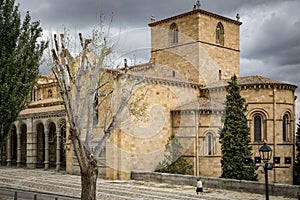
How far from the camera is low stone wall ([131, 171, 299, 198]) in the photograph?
19.3m

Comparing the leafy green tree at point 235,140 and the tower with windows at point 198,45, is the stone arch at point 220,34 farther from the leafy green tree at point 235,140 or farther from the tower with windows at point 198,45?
the leafy green tree at point 235,140

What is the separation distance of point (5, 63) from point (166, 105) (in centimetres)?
1511

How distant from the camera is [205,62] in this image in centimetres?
3338

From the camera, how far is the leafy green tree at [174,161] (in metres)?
27.6

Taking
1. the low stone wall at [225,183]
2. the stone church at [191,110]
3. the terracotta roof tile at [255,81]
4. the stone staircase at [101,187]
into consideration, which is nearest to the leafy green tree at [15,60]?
the stone staircase at [101,187]

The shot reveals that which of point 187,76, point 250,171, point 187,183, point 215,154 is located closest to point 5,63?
point 187,183

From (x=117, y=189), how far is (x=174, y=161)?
20.6ft

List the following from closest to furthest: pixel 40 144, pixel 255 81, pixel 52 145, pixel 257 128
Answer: pixel 257 128 < pixel 255 81 < pixel 52 145 < pixel 40 144

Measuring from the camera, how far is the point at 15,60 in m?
16.6

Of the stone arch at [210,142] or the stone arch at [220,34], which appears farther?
the stone arch at [220,34]

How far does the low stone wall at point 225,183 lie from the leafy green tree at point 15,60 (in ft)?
35.0

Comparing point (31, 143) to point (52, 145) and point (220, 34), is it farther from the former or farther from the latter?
point (220, 34)

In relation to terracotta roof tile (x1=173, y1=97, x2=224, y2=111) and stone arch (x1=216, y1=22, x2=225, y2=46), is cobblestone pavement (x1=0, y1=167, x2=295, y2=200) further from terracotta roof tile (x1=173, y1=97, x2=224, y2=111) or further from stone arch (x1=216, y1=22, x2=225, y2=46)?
stone arch (x1=216, y1=22, x2=225, y2=46)

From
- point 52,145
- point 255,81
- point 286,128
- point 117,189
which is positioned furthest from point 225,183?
point 52,145
